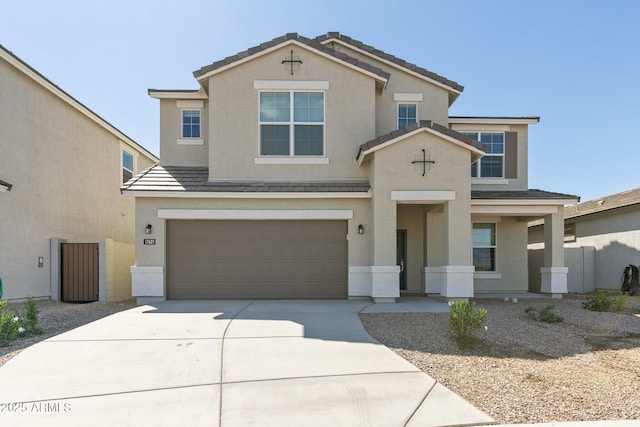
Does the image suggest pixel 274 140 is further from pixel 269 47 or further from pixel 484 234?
pixel 484 234

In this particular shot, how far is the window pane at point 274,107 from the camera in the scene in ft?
40.0

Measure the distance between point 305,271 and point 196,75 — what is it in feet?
21.5

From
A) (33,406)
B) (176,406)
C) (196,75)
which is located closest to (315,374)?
(176,406)

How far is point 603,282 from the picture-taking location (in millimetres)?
16078

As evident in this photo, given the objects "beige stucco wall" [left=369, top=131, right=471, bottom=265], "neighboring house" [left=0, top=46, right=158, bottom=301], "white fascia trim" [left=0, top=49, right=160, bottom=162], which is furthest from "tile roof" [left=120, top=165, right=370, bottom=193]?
"white fascia trim" [left=0, top=49, right=160, bottom=162]

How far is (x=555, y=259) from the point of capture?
41.1ft

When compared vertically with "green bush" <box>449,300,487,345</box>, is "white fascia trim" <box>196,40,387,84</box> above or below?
above

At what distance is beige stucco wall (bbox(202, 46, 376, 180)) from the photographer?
39.6ft

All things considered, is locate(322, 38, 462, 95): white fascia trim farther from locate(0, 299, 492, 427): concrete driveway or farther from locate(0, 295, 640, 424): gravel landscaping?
locate(0, 299, 492, 427): concrete driveway

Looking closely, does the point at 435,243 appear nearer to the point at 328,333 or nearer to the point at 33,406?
the point at 328,333

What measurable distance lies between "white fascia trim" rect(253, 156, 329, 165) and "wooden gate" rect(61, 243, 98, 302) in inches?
230

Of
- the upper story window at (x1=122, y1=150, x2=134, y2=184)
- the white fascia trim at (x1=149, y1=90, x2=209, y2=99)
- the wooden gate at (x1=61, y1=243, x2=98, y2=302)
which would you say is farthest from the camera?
the upper story window at (x1=122, y1=150, x2=134, y2=184)

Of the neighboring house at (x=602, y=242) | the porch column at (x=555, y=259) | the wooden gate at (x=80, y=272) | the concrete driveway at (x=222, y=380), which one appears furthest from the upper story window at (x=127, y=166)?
the neighboring house at (x=602, y=242)

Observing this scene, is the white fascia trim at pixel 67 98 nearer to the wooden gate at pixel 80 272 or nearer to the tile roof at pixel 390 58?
the wooden gate at pixel 80 272
